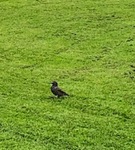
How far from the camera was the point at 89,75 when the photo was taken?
16.5 m

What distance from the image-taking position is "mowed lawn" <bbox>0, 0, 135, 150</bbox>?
37.4ft

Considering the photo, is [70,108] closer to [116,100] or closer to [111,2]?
[116,100]

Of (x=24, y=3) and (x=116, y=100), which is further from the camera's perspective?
(x=24, y=3)

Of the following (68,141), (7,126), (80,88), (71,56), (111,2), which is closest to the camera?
(68,141)

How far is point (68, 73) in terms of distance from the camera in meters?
16.7

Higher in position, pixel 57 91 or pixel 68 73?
pixel 57 91

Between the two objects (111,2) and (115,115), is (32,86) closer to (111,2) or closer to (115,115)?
A: (115,115)

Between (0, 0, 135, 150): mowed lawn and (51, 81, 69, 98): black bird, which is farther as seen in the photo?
(51, 81, 69, 98): black bird

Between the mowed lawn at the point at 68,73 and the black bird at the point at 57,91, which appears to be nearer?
the mowed lawn at the point at 68,73

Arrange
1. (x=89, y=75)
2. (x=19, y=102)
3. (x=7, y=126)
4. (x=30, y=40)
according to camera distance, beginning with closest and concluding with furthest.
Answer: (x=7, y=126), (x=19, y=102), (x=89, y=75), (x=30, y=40)

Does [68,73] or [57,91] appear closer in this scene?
[57,91]

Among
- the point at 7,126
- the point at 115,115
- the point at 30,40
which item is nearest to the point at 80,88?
the point at 115,115

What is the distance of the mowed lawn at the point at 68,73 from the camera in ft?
37.4

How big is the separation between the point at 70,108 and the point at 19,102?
1446 mm
